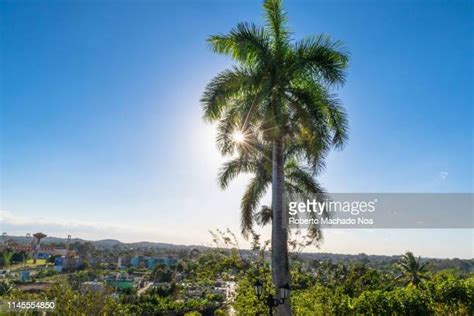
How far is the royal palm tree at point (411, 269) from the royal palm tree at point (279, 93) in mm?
32136

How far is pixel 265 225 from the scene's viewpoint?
927 cm

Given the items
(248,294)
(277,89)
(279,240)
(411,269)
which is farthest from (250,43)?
(411,269)

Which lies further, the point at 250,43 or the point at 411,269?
the point at 411,269

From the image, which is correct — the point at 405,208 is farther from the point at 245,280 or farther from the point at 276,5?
the point at 276,5

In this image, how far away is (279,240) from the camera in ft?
22.2

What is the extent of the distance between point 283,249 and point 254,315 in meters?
1.68

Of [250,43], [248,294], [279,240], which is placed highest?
[250,43]

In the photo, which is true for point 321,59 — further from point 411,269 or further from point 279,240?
point 411,269

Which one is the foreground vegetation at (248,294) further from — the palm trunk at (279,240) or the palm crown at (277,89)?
the palm crown at (277,89)


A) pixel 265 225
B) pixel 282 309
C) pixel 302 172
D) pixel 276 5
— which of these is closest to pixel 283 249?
pixel 282 309

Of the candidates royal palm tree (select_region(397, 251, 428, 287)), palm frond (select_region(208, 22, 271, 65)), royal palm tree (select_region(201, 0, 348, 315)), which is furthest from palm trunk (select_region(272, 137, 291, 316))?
royal palm tree (select_region(397, 251, 428, 287))

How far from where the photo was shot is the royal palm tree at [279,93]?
6.91 m

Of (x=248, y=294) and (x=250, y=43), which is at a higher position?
(x=250, y=43)

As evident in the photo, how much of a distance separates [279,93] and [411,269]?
33865 millimetres
